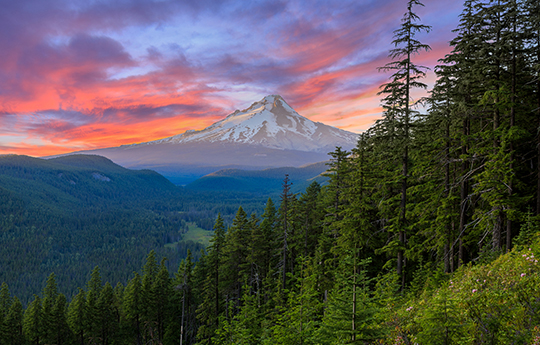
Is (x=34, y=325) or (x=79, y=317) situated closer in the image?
(x=34, y=325)

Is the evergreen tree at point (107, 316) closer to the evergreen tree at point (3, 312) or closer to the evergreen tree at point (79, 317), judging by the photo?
the evergreen tree at point (79, 317)

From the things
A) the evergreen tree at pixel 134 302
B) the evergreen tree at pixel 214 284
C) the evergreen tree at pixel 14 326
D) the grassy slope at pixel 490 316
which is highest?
the grassy slope at pixel 490 316

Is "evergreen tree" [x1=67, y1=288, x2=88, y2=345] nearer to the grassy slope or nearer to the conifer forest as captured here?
the conifer forest

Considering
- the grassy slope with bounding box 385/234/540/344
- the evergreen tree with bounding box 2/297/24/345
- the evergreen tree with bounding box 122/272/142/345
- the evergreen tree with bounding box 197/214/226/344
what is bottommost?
the evergreen tree with bounding box 2/297/24/345

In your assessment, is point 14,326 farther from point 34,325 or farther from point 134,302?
point 134,302

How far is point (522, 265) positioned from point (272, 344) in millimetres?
9693

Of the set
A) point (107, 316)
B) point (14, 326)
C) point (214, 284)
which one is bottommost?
point (14, 326)

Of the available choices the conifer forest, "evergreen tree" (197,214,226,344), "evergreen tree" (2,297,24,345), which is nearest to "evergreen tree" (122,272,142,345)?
"evergreen tree" (197,214,226,344)

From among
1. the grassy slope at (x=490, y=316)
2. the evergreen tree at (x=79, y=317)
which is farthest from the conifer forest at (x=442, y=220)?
the evergreen tree at (x=79, y=317)

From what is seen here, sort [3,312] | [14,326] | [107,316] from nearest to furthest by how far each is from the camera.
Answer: [14,326], [107,316], [3,312]

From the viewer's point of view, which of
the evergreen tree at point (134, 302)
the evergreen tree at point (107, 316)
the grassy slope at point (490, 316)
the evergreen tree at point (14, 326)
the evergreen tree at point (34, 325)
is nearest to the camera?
the grassy slope at point (490, 316)

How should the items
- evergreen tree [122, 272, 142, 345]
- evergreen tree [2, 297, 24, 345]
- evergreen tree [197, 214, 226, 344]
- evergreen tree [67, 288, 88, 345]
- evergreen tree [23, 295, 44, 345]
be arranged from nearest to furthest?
evergreen tree [197, 214, 226, 344], evergreen tree [23, 295, 44, 345], evergreen tree [2, 297, 24, 345], evergreen tree [67, 288, 88, 345], evergreen tree [122, 272, 142, 345]

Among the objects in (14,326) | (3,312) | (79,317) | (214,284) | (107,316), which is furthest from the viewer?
(3,312)

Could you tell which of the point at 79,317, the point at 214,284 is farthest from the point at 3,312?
the point at 214,284
